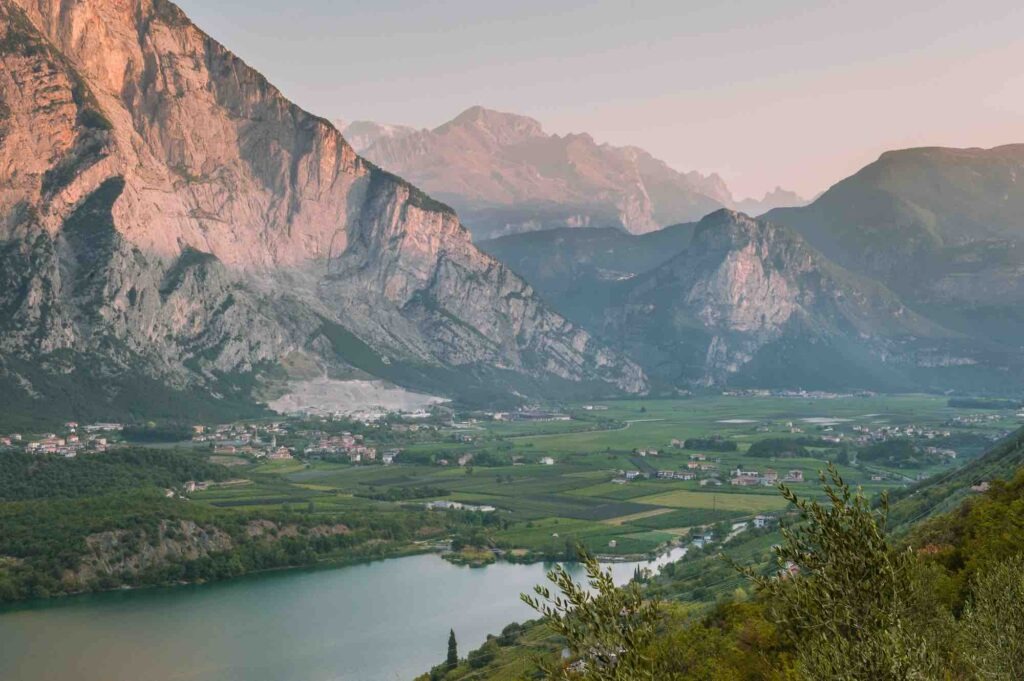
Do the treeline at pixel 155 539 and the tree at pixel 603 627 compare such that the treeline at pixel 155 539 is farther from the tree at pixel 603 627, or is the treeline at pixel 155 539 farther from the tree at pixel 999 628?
the tree at pixel 999 628

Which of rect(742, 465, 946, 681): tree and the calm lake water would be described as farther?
the calm lake water

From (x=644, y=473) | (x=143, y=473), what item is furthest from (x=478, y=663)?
(x=644, y=473)

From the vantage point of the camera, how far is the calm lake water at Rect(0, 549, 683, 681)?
80.4 m

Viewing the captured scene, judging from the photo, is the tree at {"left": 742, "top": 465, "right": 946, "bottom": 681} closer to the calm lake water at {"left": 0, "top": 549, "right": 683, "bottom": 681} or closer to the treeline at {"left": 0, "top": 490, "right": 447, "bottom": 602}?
the calm lake water at {"left": 0, "top": 549, "right": 683, "bottom": 681}

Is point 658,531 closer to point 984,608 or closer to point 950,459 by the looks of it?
point 950,459

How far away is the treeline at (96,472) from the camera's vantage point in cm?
14000

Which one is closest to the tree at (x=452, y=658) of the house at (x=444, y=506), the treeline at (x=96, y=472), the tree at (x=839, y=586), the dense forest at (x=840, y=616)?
the dense forest at (x=840, y=616)

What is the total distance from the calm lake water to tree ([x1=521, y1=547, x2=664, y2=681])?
187 feet

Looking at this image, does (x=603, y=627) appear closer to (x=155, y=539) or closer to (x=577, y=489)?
(x=155, y=539)

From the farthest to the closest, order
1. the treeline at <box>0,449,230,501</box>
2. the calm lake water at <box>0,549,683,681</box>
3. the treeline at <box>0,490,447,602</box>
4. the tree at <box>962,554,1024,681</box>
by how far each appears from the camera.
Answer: the treeline at <box>0,449,230,501</box> < the treeline at <box>0,490,447,602</box> < the calm lake water at <box>0,549,683,681</box> < the tree at <box>962,554,1024,681</box>

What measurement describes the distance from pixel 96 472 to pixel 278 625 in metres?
67.9

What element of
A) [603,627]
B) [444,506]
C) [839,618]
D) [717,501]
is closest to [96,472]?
[444,506]

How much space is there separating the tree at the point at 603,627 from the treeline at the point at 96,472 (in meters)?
129

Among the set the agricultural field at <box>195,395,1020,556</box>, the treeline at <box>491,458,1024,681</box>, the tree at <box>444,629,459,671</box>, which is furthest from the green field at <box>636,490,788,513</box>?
the treeline at <box>491,458,1024,681</box>
